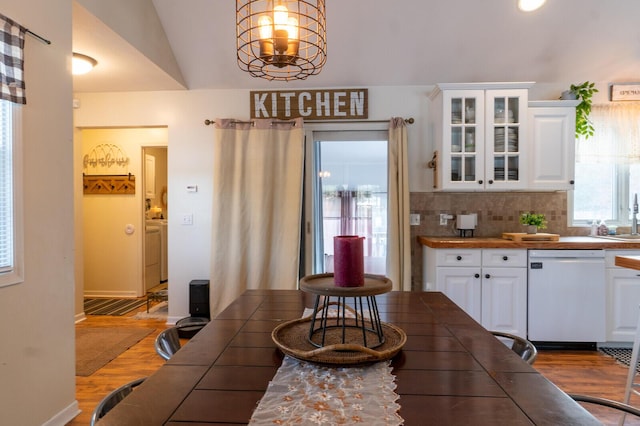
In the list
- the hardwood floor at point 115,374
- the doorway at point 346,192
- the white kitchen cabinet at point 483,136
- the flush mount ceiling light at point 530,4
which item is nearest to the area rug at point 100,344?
the hardwood floor at point 115,374

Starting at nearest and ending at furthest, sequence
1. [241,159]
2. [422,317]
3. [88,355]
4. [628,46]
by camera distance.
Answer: [422,317]
[88,355]
[628,46]
[241,159]

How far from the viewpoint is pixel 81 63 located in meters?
2.87

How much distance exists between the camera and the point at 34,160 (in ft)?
6.31

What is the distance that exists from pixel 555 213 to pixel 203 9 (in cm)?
374

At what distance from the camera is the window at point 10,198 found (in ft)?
5.79

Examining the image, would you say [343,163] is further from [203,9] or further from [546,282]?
[546,282]

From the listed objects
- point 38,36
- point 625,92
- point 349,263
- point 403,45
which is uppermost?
point 403,45

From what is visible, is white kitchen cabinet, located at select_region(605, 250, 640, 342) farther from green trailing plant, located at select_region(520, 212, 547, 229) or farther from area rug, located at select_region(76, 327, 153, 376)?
area rug, located at select_region(76, 327, 153, 376)

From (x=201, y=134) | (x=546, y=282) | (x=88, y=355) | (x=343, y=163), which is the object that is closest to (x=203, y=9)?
(x=201, y=134)

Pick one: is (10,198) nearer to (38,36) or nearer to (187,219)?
(38,36)

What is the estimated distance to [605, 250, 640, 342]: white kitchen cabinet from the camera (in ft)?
10.2

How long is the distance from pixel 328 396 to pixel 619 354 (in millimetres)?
3365

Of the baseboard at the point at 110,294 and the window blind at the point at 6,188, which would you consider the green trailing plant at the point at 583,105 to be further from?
the baseboard at the point at 110,294

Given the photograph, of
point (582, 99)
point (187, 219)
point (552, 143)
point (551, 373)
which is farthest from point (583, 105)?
point (187, 219)
